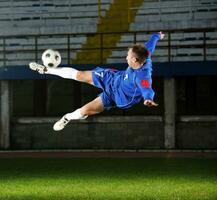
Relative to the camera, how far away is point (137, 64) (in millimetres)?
6648

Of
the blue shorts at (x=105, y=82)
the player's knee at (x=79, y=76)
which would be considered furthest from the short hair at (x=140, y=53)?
the player's knee at (x=79, y=76)

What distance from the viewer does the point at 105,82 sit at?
7074mm

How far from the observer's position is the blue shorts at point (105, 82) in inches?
277

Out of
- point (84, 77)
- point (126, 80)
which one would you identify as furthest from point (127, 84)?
point (84, 77)

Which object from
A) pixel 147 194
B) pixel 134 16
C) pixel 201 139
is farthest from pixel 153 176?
pixel 134 16

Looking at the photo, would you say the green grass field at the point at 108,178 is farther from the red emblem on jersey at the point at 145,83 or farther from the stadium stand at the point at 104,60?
the red emblem on jersey at the point at 145,83

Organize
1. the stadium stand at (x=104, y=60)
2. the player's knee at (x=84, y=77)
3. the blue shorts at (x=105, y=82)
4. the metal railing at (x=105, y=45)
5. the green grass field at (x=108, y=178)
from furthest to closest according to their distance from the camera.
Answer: the stadium stand at (x=104, y=60), the metal railing at (x=105, y=45), the green grass field at (x=108, y=178), the player's knee at (x=84, y=77), the blue shorts at (x=105, y=82)

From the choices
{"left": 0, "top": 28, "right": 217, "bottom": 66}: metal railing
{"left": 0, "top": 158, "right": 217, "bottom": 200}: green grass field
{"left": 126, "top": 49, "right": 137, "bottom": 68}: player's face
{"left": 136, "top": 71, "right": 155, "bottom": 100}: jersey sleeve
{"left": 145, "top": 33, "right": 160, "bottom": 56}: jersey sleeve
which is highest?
{"left": 0, "top": 28, "right": 217, "bottom": 66}: metal railing

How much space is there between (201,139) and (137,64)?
13.6 meters

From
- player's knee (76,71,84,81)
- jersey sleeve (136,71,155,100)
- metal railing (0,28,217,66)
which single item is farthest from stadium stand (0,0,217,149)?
jersey sleeve (136,71,155,100)

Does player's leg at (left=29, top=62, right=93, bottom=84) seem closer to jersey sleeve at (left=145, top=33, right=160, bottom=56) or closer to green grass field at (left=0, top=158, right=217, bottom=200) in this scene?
jersey sleeve at (left=145, top=33, right=160, bottom=56)

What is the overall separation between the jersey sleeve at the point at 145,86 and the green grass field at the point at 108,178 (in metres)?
4.46

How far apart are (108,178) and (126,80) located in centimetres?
676

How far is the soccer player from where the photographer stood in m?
6.61
